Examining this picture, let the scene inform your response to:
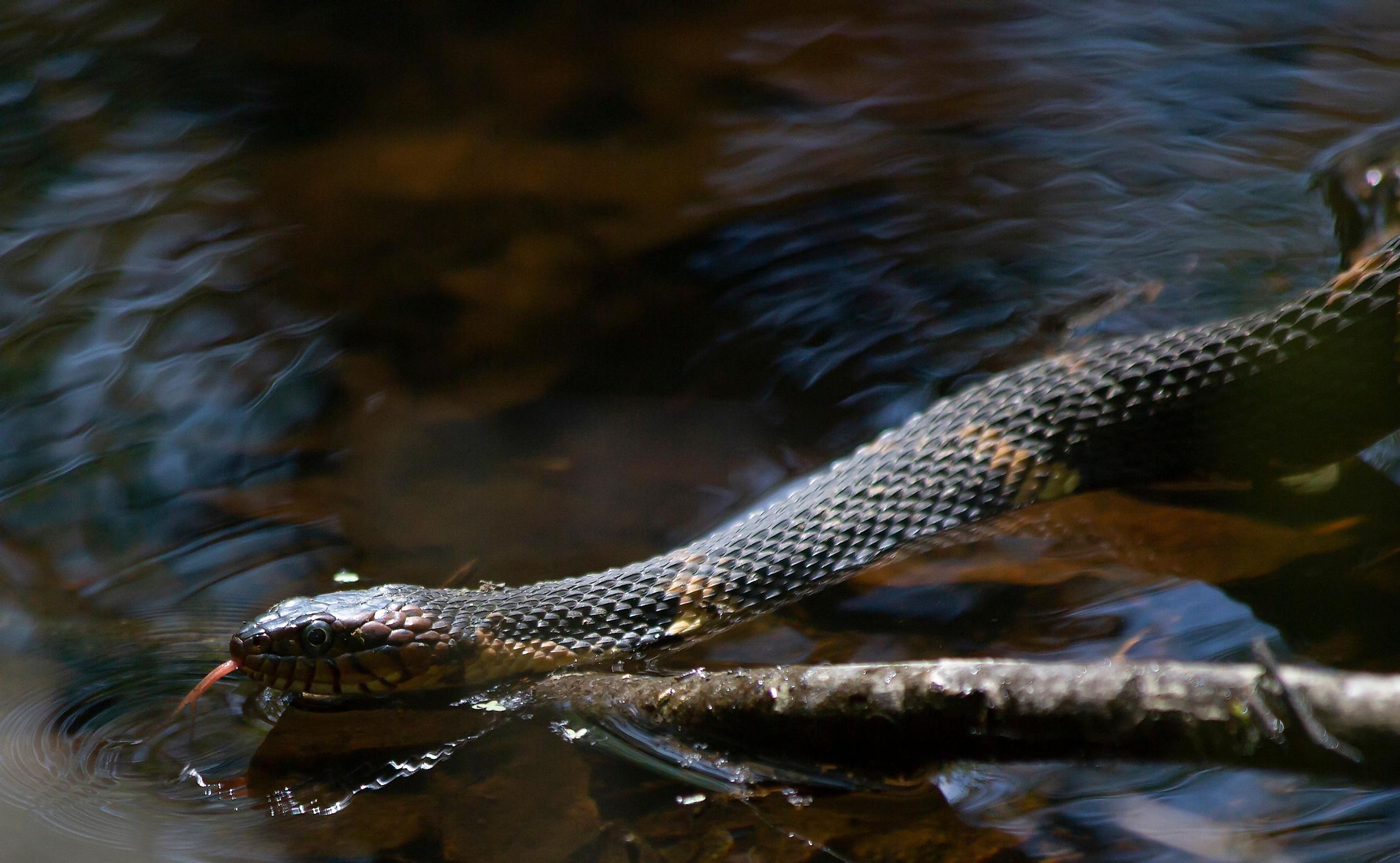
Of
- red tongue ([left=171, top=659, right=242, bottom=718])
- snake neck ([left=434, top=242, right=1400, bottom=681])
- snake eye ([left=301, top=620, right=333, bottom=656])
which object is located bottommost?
red tongue ([left=171, top=659, right=242, bottom=718])

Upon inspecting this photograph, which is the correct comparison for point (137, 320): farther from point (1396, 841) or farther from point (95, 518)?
point (1396, 841)

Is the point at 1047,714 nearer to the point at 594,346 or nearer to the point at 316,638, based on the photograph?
the point at 316,638

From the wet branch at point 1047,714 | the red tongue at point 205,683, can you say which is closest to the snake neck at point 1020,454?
the red tongue at point 205,683

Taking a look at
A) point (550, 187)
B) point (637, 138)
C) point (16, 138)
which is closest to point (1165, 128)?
point (637, 138)

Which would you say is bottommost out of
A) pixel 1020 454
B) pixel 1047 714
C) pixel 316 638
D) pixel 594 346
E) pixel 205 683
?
pixel 205 683

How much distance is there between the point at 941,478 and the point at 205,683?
2.97 metres

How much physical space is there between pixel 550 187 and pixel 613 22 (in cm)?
307

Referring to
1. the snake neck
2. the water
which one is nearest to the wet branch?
the water

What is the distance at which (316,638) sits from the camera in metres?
4.11

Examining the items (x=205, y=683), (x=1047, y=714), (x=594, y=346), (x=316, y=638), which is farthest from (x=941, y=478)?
(x=205, y=683)

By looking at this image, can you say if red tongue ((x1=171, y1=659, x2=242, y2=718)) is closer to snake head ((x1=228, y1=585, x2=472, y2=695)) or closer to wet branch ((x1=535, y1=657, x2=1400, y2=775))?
snake head ((x1=228, y1=585, x2=472, y2=695))

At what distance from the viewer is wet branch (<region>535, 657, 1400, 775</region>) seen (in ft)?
7.34

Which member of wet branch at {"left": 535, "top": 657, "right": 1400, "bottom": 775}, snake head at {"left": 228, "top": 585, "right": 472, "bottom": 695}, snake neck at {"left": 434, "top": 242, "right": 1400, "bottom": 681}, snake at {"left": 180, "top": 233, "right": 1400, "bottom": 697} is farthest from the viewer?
snake neck at {"left": 434, "top": 242, "right": 1400, "bottom": 681}

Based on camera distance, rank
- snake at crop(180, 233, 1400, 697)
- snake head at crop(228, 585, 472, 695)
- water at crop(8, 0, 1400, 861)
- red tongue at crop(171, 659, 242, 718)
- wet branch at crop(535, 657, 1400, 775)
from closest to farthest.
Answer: wet branch at crop(535, 657, 1400, 775) → water at crop(8, 0, 1400, 861) → red tongue at crop(171, 659, 242, 718) → snake head at crop(228, 585, 472, 695) → snake at crop(180, 233, 1400, 697)
